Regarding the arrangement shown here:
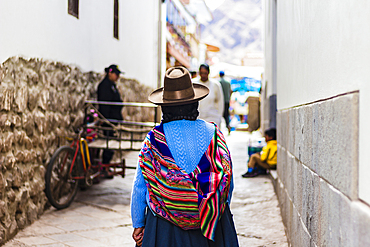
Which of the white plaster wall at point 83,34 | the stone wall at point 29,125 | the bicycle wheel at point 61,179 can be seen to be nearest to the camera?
the stone wall at point 29,125

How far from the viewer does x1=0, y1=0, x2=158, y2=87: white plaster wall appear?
4613mm

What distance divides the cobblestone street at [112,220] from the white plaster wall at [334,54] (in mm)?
1707

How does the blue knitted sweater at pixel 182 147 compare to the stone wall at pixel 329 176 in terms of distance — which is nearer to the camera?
the stone wall at pixel 329 176

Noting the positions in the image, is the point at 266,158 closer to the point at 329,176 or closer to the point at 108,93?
the point at 108,93

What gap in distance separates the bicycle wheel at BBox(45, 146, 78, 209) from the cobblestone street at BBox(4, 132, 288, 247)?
16 centimetres

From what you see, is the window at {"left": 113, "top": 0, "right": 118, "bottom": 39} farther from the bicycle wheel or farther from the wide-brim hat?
the wide-brim hat

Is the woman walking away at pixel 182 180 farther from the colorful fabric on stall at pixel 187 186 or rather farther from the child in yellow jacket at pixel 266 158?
the child in yellow jacket at pixel 266 158

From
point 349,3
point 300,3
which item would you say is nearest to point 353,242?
point 349,3

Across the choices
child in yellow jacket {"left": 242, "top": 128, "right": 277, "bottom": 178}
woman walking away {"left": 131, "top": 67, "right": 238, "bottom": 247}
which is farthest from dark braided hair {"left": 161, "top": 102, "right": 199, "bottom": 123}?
child in yellow jacket {"left": 242, "top": 128, "right": 277, "bottom": 178}

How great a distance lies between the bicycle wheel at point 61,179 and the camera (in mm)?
5383

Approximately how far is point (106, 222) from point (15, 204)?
1.08 metres

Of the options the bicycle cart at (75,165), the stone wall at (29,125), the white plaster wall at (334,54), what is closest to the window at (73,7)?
the stone wall at (29,125)

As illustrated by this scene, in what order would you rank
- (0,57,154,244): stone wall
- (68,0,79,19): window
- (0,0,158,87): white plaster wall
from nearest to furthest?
(0,57,154,244): stone wall → (0,0,158,87): white plaster wall → (68,0,79,19): window

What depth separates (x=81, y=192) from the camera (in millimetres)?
6781
